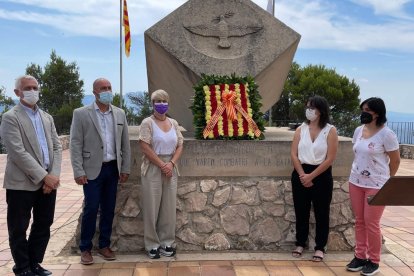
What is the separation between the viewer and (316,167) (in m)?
4.32

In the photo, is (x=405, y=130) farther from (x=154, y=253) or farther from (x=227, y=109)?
(x=154, y=253)

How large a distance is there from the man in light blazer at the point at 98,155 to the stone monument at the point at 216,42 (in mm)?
1413

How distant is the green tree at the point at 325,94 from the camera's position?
21719 mm

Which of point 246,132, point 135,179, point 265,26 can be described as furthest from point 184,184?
point 265,26

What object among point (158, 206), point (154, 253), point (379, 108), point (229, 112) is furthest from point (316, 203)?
point (154, 253)

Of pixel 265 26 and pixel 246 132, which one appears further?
pixel 265 26

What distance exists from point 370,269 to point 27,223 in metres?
3.03

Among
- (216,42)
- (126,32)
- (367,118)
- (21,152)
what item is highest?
(126,32)

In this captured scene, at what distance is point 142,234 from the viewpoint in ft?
15.7

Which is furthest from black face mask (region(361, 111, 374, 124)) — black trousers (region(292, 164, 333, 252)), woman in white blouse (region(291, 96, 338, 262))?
black trousers (region(292, 164, 333, 252))

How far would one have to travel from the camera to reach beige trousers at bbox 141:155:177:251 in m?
4.34

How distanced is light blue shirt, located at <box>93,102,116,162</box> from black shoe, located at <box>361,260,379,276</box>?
8.30ft

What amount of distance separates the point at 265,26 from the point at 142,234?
2900mm

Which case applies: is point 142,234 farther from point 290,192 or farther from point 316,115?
point 316,115
